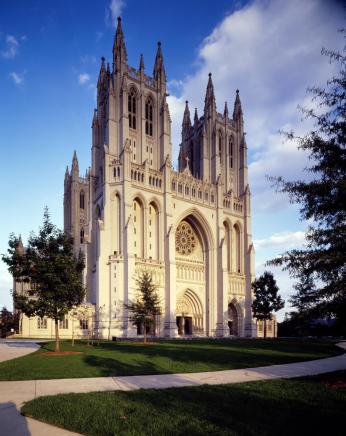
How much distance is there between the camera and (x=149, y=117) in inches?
2509

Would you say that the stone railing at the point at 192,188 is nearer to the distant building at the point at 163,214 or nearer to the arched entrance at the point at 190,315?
the distant building at the point at 163,214

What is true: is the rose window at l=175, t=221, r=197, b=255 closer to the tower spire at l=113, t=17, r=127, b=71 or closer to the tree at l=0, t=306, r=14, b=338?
the tower spire at l=113, t=17, r=127, b=71

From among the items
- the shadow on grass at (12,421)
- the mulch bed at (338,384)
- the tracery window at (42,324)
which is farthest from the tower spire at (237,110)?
the shadow on grass at (12,421)

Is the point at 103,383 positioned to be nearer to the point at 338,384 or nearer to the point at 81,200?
the point at 338,384

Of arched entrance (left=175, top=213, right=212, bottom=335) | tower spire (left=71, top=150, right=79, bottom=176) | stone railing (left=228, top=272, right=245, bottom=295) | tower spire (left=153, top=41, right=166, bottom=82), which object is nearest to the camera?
arched entrance (left=175, top=213, right=212, bottom=335)

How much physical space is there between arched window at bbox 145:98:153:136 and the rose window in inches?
630

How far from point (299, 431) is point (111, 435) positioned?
3.00m

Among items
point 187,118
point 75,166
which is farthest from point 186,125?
point 75,166

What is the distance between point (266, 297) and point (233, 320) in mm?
8244

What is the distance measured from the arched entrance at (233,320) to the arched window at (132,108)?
110 ft

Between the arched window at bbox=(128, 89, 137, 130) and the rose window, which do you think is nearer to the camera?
the arched window at bbox=(128, 89, 137, 130)

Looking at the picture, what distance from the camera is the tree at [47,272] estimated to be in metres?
22.8

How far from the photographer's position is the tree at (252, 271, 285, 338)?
5925cm

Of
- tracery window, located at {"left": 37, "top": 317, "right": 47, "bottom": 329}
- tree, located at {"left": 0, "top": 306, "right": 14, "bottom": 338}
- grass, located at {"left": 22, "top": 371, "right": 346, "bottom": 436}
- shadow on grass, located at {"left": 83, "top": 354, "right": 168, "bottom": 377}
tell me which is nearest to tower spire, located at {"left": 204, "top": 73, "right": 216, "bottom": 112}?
tracery window, located at {"left": 37, "top": 317, "right": 47, "bottom": 329}
